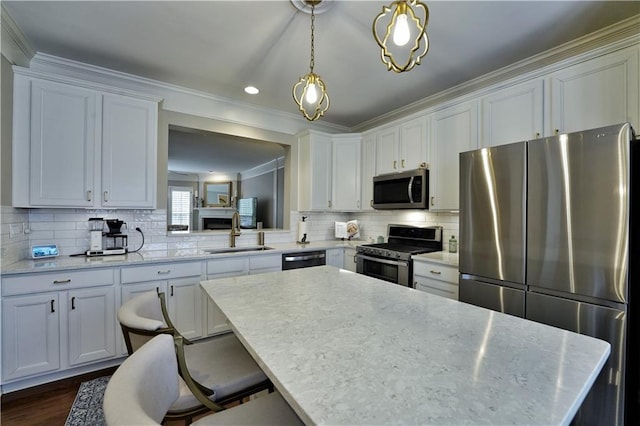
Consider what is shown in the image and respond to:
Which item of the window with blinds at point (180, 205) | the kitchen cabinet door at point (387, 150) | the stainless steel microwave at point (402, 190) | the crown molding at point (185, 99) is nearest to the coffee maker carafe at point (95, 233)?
the crown molding at point (185, 99)

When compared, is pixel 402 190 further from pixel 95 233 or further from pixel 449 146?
pixel 95 233

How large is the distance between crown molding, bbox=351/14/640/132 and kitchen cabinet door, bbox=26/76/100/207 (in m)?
3.42

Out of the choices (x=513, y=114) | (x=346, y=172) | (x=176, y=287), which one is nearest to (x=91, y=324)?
(x=176, y=287)

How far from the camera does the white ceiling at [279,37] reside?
6.38 ft

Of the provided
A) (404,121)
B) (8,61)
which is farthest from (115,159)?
(404,121)

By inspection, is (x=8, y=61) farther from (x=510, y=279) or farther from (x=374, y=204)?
(x=510, y=279)

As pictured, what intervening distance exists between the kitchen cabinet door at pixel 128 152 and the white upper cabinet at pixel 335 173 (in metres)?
1.82

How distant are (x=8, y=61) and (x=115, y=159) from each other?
3.04ft

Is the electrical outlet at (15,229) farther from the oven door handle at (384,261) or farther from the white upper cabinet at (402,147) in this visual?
the white upper cabinet at (402,147)

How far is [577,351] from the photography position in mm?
893

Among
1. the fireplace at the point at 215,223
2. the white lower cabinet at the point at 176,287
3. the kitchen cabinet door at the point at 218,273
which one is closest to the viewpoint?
the white lower cabinet at the point at 176,287

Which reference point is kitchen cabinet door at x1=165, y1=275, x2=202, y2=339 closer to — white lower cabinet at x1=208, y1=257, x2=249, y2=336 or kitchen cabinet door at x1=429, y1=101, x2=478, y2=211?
white lower cabinet at x1=208, y1=257, x2=249, y2=336

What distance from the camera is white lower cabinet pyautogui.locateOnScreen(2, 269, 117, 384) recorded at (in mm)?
2027

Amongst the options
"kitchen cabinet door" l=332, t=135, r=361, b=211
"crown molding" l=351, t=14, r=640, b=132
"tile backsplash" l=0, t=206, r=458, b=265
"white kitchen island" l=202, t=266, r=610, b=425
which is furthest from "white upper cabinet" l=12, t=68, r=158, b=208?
"crown molding" l=351, t=14, r=640, b=132
